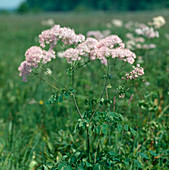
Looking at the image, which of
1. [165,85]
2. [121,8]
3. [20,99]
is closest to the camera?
[165,85]

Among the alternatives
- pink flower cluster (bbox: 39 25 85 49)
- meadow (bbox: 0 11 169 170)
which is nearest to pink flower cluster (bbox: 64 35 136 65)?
pink flower cluster (bbox: 39 25 85 49)

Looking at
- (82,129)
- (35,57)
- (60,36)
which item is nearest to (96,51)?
(60,36)

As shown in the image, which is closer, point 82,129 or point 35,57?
point 35,57

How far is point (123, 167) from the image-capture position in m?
1.95

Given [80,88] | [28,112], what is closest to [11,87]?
[28,112]

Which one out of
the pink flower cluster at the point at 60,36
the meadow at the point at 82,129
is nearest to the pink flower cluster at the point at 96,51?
the pink flower cluster at the point at 60,36

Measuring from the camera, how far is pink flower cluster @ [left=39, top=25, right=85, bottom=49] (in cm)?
163

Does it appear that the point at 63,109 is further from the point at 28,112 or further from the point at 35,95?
the point at 35,95

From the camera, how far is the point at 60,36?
5.32 feet

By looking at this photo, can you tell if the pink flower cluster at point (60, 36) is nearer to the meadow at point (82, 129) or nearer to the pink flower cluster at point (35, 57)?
the pink flower cluster at point (35, 57)

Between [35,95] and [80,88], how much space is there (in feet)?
2.48

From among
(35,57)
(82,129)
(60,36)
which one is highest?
(60,36)

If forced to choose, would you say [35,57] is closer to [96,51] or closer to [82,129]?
[96,51]

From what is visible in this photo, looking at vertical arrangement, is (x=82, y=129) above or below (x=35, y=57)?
below
